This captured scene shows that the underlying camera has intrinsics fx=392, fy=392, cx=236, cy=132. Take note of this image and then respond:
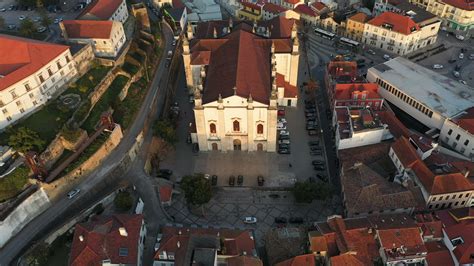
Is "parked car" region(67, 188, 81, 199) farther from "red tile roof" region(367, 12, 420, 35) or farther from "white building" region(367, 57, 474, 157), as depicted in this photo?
"red tile roof" region(367, 12, 420, 35)

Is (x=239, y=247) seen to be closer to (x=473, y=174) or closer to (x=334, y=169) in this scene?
(x=334, y=169)

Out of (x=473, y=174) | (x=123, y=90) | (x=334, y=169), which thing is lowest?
(x=334, y=169)

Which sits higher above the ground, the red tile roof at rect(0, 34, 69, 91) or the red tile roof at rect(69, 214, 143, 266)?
the red tile roof at rect(0, 34, 69, 91)

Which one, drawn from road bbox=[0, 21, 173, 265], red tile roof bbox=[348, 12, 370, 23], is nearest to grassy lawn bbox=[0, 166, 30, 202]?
road bbox=[0, 21, 173, 265]

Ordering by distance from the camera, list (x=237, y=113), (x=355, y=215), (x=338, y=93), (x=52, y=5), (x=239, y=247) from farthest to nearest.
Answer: (x=52, y=5)
(x=338, y=93)
(x=237, y=113)
(x=355, y=215)
(x=239, y=247)

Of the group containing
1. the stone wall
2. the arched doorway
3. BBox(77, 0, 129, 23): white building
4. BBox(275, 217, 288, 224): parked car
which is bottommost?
BBox(275, 217, 288, 224): parked car

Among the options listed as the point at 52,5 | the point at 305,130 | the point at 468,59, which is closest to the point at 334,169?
the point at 305,130
